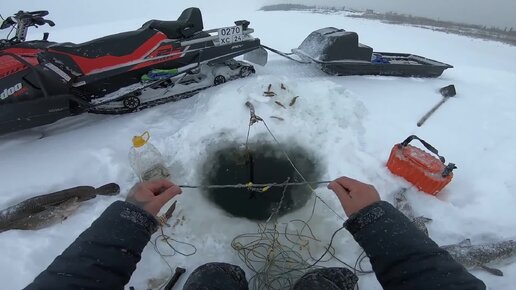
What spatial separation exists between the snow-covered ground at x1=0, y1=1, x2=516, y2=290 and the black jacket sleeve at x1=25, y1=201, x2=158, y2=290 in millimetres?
1207

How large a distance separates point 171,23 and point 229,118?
1766 mm

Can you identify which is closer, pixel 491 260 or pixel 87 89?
pixel 491 260

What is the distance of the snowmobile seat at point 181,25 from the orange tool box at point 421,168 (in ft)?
11.2

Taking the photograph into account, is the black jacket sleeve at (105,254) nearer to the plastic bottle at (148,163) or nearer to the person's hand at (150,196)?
the person's hand at (150,196)

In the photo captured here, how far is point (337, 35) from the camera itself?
5.71m

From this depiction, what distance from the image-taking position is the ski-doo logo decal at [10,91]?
3.58 meters

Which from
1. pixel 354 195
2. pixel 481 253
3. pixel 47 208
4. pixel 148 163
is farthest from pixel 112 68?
pixel 481 253

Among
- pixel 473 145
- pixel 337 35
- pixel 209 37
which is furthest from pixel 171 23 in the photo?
pixel 473 145

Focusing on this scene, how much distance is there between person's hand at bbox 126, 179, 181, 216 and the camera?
65.2 inches

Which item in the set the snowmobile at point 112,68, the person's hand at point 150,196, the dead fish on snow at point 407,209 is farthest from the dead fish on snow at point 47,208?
the dead fish on snow at point 407,209

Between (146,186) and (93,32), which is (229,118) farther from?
(93,32)

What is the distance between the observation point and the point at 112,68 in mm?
4309

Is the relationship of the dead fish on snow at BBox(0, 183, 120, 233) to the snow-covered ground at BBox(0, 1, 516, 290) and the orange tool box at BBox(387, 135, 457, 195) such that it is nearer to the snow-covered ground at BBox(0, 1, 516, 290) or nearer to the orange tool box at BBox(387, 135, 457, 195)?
the snow-covered ground at BBox(0, 1, 516, 290)

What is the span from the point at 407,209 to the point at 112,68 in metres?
3.92
